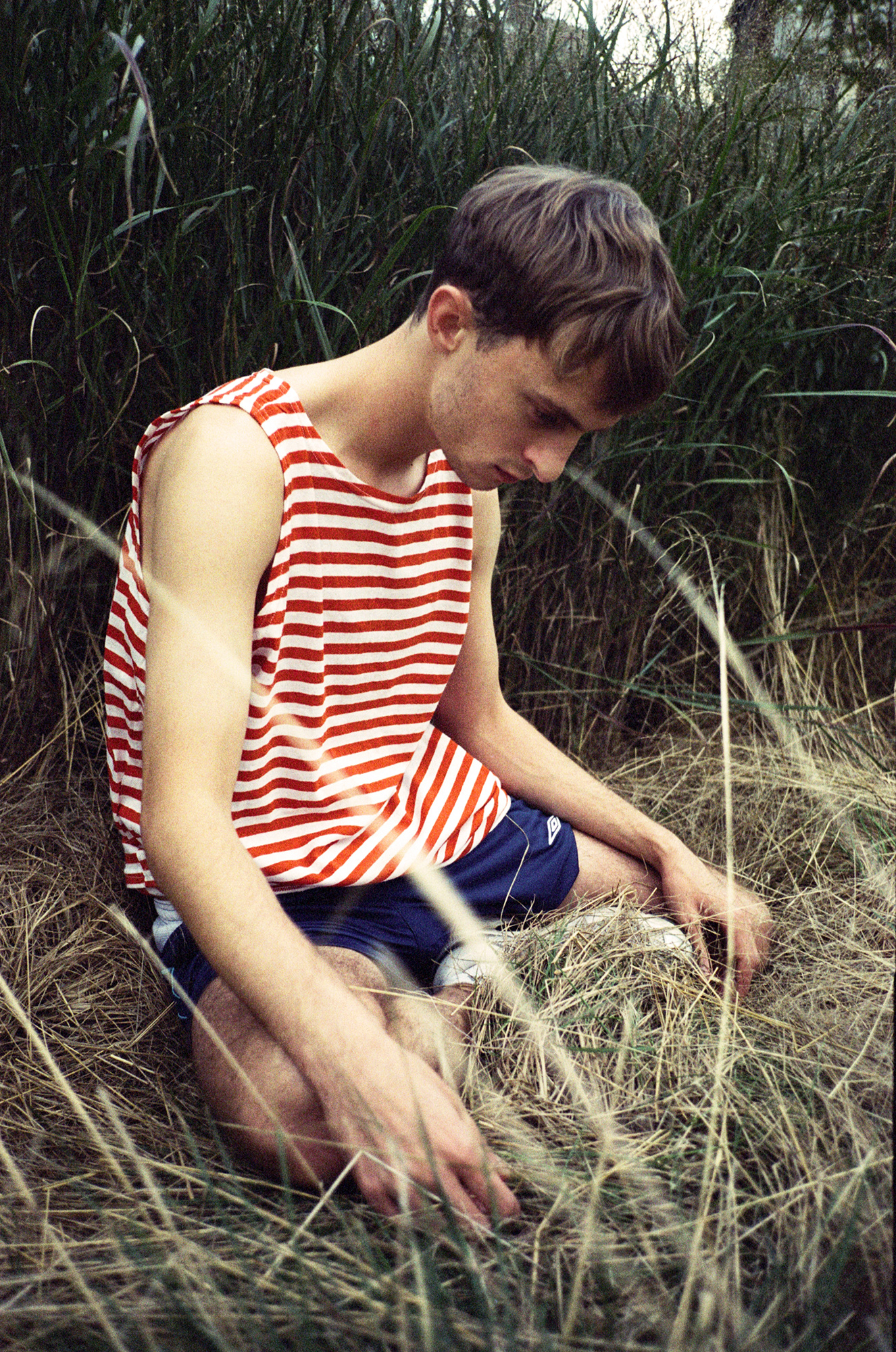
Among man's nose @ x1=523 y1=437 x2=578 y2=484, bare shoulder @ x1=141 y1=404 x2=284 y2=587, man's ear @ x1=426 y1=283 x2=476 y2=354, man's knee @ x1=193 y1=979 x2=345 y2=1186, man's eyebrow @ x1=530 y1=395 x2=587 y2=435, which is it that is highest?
man's ear @ x1=426 y1=283 x2=476 y2=354

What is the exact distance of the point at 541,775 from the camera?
153 centimetres

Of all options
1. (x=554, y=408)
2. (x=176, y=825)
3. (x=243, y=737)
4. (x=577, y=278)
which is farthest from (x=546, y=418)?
(x=176, y=825)

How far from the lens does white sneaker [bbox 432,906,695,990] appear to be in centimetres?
127

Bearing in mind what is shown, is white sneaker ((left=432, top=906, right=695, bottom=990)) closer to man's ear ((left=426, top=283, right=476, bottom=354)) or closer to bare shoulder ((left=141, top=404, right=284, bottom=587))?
bare shoulder ((left=141, top=404, right=284, bottom=587))

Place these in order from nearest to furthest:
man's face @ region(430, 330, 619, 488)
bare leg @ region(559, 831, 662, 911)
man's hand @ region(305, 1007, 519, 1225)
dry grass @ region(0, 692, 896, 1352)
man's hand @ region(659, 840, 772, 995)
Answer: dry grass @ region(0, 692, 896, 1352) < man's hand @ region(305, 1007, 519, 1225) < man's face @ region(430, 330, 619, 488) < man's hand @ region(659, 840, 772, 995) < bare leg @ region(559, 831, 662, 911)

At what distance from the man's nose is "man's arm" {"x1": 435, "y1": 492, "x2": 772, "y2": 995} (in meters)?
0.28

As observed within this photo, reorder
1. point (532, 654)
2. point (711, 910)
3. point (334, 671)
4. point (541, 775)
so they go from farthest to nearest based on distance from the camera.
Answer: point (532, 654), point (541, 775), point (711, 910), point (334, 671)

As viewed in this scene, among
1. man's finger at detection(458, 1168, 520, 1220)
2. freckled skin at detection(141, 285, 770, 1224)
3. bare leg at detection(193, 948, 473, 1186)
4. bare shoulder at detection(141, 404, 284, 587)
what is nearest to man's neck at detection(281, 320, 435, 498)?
freckled skin at detection(141, 285, 770, 1224)

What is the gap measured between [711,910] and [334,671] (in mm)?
617

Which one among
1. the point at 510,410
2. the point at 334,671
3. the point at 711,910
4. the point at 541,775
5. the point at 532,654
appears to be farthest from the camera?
the point at 532,654

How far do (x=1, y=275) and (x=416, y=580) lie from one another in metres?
0.73

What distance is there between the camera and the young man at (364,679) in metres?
0.97

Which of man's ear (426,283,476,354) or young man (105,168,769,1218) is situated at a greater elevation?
man's ear (426,283,476,354)

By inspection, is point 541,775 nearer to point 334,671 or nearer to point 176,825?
point 334,671
